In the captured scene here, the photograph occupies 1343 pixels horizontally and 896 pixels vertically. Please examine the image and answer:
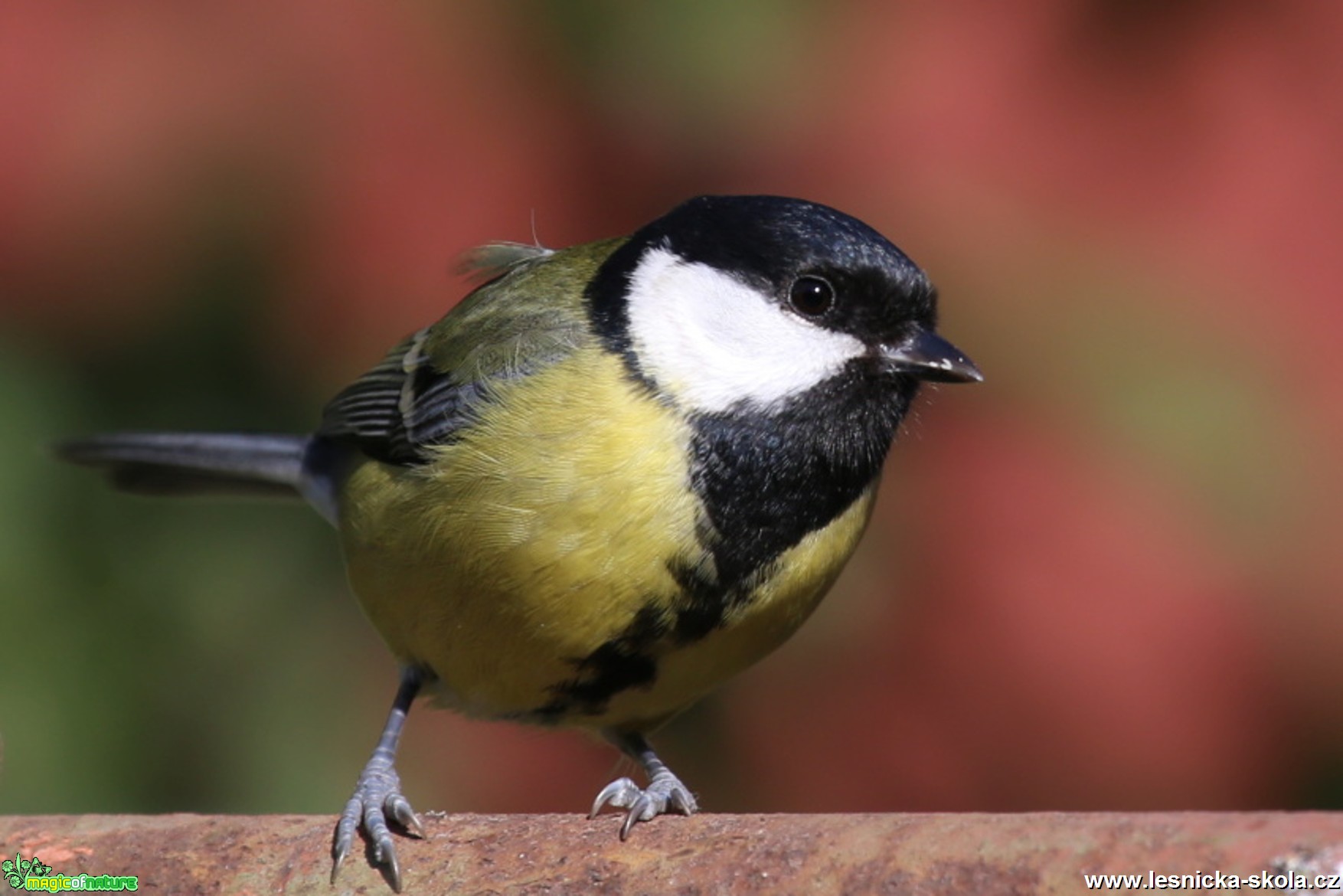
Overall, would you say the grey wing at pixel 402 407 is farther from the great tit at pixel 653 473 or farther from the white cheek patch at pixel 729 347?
the white cheek patch at pixel 729 347

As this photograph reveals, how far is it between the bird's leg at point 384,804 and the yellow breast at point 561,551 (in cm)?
9

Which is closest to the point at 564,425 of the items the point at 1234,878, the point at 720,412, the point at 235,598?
the point at 720,412

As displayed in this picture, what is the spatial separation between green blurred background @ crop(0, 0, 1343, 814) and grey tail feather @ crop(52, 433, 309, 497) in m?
0.03

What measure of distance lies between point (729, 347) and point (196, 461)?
76 cm

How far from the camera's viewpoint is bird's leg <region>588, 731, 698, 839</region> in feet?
4.53

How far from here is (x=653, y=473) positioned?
133 centimetres

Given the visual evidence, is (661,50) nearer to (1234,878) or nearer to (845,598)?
(845,598)

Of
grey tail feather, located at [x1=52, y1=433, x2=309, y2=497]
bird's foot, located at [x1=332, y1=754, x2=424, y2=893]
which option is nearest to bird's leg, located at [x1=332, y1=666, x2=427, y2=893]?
bird's foot, located at [x1=332, y1=754, x2=424, y2=893]

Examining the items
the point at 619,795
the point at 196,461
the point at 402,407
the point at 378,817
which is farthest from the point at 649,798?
the point at 196,461

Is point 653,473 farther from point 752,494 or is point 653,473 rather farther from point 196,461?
point 196,461

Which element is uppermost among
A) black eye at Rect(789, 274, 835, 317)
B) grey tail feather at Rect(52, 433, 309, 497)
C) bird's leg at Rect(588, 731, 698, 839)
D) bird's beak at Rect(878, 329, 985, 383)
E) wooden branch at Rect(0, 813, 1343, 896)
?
black eye at Rect(789, 274, 835, 317)

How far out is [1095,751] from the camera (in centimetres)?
176

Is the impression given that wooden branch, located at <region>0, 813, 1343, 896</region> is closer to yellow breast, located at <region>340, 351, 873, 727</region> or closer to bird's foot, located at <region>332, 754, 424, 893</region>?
bird's foot, located at <region>332, 754, 424, 893</region>

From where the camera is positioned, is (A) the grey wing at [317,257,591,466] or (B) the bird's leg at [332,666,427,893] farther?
(A) the grey wing at [317,257,591,466]
